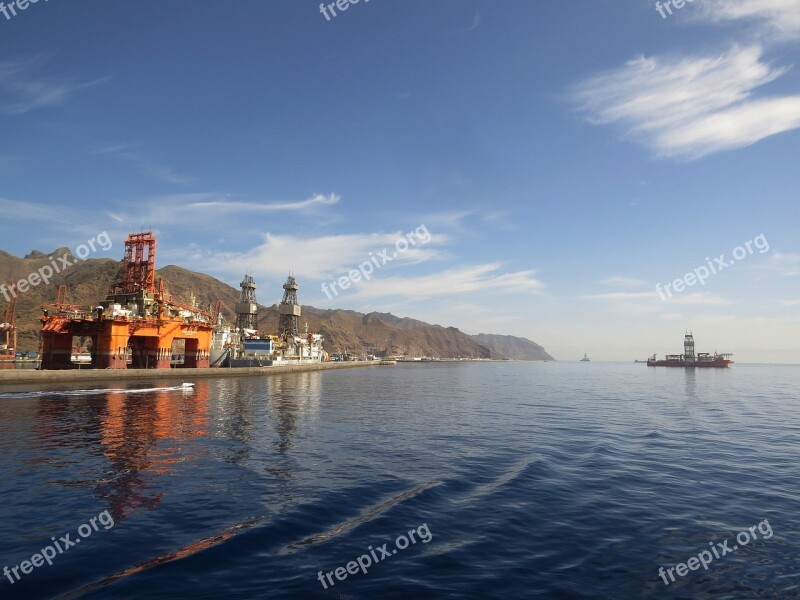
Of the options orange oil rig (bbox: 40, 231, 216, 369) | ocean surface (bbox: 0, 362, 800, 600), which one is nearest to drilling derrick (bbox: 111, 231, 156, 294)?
orange oil rig (bbox: 40, 231, 216, 369)

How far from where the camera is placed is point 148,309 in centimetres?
8925

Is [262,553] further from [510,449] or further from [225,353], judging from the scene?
[225,353]

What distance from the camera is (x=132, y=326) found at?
268 feet

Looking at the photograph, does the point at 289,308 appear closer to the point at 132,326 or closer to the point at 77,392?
the point at 132,326

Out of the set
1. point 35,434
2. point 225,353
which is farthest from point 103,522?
point 225,353

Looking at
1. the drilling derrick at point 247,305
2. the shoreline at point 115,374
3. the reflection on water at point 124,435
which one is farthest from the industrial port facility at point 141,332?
the reflection on water at point 124,435

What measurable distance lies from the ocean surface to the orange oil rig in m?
49.2

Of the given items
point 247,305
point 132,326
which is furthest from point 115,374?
point 247,305

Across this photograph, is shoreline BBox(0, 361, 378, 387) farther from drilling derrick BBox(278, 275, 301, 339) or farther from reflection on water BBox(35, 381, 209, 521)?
drilling derrick BBox(278, 275, 301, 339)

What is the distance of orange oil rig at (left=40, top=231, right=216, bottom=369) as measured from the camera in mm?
76500

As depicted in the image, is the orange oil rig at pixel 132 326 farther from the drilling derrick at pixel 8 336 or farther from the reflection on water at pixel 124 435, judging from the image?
the reflection on water at pixel 124 435

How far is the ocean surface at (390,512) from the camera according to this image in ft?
37.6

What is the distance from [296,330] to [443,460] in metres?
133

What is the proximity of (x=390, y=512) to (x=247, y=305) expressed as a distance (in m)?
136
